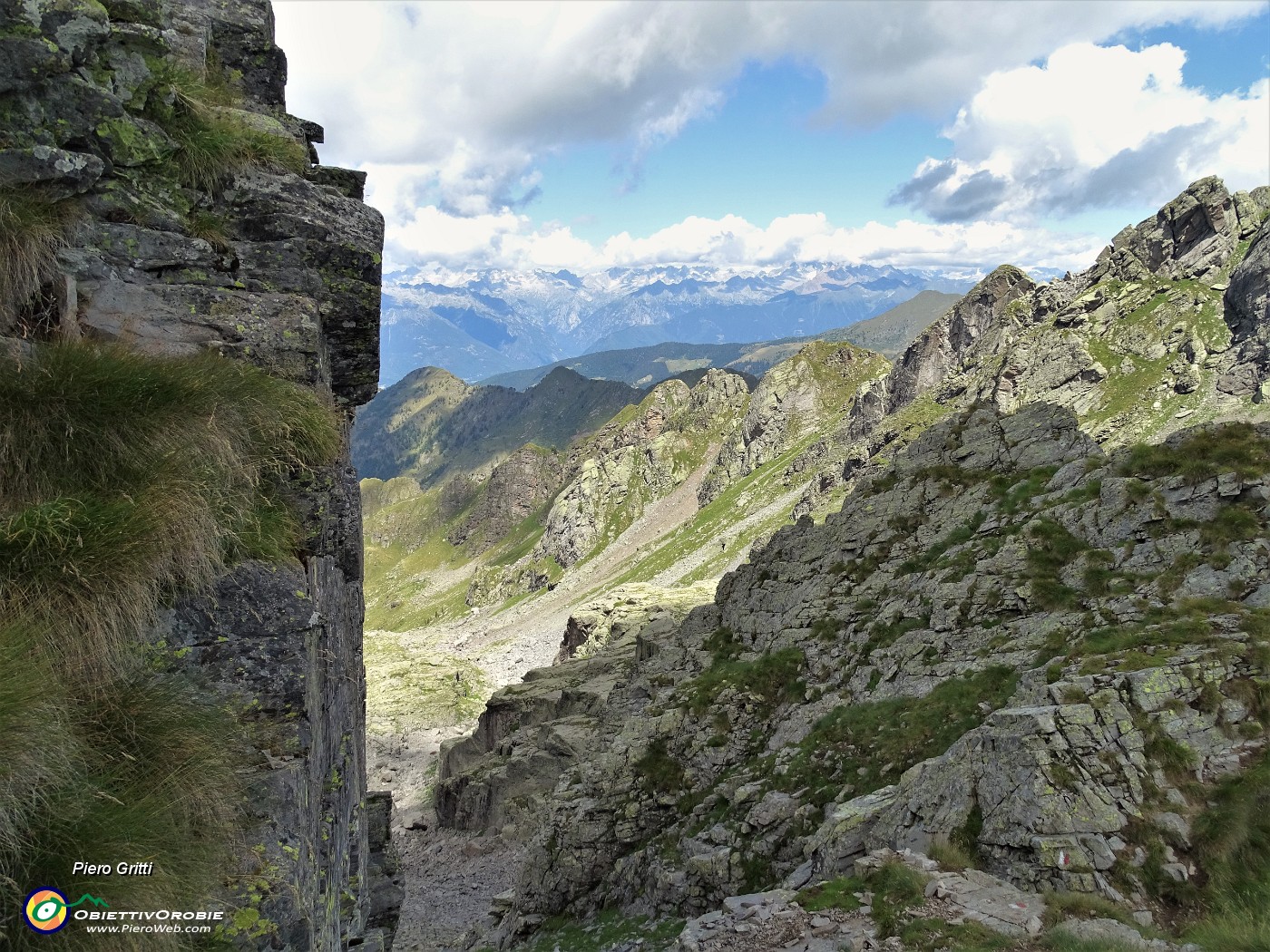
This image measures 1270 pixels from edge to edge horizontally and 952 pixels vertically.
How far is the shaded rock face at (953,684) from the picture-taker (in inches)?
669

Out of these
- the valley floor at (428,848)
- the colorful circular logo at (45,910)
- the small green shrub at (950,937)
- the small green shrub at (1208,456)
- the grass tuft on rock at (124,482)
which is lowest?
the valley floor at (428,848)

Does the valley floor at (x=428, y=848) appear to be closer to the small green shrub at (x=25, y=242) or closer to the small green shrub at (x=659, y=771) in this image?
the small green shrub at (x=659, y=771)

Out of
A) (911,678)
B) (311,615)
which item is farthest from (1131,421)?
(311,615)

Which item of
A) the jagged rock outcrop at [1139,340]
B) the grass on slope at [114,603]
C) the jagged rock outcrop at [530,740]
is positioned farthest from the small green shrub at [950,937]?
the jagged rock outcrop at [1139,340]

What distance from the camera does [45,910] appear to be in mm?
5395

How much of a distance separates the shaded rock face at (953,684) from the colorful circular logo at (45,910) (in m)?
18.2

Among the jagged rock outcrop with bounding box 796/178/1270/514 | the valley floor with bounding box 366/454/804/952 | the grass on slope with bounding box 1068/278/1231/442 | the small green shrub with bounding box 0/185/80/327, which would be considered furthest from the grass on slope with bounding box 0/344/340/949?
the grass on slope with bounding box 1068/278/1231/442

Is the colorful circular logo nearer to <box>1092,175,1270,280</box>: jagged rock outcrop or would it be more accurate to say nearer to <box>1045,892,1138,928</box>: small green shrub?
<box>1045,892,1138,928</box>: small green shrub

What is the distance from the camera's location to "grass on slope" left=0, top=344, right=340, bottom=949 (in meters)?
5.66

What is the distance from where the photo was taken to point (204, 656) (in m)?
7.88

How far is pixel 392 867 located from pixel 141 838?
809 inches

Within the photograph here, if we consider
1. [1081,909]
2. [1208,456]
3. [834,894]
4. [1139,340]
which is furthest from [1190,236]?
[834,894]

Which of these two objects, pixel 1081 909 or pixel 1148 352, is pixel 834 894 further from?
pixel 1148 352

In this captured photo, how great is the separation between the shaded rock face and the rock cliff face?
15346 millimetres
